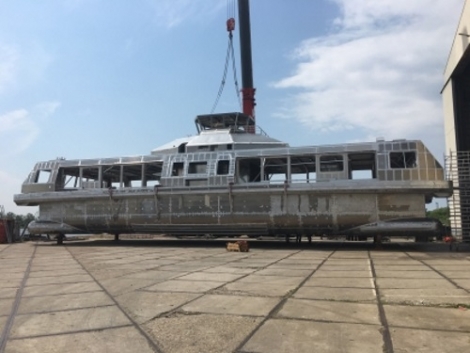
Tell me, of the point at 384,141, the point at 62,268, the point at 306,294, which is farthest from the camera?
the point at 384,141

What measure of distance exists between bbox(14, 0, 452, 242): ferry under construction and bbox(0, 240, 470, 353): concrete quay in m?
8.01

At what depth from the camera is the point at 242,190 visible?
2109 cm

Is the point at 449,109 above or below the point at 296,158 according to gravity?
above

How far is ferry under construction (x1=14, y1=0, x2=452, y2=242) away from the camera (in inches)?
748

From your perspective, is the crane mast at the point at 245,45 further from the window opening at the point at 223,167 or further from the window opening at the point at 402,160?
the window opening at the point at 402,160

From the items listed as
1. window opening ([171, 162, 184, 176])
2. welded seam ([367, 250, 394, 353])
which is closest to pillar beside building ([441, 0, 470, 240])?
window opening ([171, 162, 184, 176])

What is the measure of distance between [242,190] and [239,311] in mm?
14618

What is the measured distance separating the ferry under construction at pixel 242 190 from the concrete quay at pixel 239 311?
801cm

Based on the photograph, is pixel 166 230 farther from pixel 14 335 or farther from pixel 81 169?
pixel 14 335

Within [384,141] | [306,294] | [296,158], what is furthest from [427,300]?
[296,158]

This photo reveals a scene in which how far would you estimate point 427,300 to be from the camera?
7074 millimetres

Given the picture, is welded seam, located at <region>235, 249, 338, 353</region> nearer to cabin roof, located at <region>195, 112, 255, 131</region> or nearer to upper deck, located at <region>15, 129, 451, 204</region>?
upper deck, located at <region>15, 129, 451, 204</region>

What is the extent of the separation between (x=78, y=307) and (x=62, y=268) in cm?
655

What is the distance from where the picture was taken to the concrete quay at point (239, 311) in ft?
16.5
